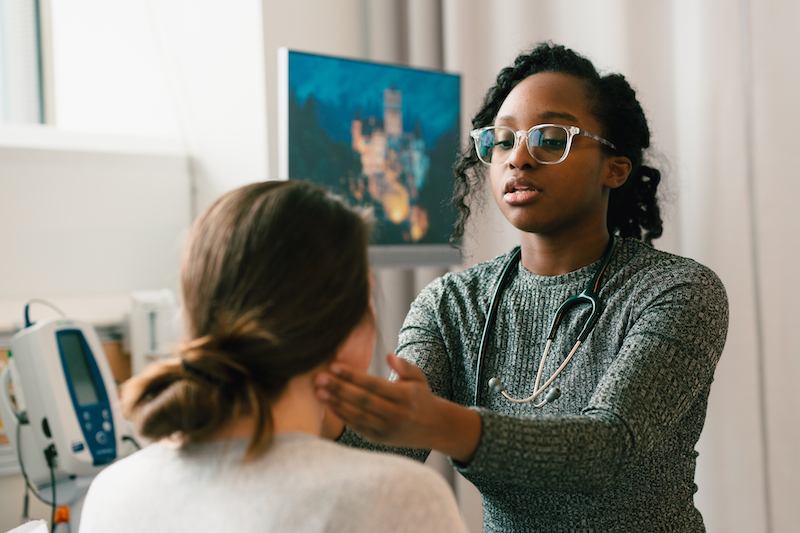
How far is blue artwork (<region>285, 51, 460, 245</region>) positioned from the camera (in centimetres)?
187

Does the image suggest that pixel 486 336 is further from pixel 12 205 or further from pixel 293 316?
pixel 12 205

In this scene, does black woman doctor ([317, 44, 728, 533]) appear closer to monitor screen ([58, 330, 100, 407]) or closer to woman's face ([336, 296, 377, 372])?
woman's face ([336, 296, 377, 372])

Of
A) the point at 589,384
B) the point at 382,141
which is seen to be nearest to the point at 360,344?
the point at 589,384

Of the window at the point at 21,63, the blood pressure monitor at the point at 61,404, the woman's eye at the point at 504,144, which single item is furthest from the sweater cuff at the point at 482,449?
the window at the point at 21,63

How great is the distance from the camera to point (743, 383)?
172 centimetres

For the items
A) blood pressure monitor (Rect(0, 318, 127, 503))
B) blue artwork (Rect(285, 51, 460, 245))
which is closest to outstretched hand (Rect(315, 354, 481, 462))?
blood pressure monitor (Rect(0, 318, 127, 503))

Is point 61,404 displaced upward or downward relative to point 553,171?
downward

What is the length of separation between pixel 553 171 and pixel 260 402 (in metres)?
0.72

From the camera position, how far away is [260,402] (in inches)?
28.0

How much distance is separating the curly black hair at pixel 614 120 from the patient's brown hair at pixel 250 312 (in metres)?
0.73

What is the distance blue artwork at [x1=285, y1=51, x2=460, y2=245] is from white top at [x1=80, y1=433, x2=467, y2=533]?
1.21 metres

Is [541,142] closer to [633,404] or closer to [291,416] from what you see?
[633,404]

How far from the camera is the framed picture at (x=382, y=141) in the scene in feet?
6.10

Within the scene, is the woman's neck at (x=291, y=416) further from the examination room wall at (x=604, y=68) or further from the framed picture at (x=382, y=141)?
the framed picture at (x=382, y=141)
